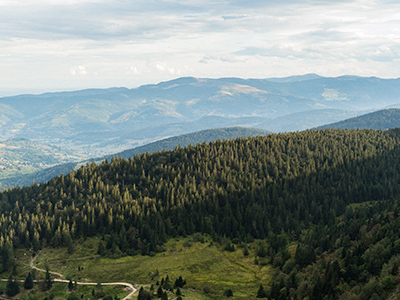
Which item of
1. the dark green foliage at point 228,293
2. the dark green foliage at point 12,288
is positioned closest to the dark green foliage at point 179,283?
the dark green foliage at point 228,293

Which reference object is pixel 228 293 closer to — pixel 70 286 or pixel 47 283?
pixel 70 286

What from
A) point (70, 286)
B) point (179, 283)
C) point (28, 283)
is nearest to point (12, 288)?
point (28, 283)

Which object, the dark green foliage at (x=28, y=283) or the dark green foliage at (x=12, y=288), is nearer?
the dark green foliage at (x=12, y=288)

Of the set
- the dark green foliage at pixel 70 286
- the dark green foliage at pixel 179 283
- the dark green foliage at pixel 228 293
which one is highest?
the dark green foliage at pixel 70 286

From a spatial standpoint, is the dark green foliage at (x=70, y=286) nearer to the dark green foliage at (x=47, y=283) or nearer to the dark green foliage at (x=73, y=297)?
the dark green foliage at (x=73, y=297)

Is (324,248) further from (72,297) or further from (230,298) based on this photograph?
(72,297)

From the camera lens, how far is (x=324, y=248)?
643 feet

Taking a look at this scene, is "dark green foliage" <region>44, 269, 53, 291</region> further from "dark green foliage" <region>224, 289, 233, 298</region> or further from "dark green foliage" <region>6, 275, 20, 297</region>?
"dark green foliage" <region>224, 289, 233, 298</region>

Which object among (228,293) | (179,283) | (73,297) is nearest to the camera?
(228,293)

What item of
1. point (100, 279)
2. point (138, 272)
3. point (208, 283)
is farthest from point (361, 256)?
point (100, 279)

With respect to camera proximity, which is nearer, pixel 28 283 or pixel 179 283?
pixel 179 283

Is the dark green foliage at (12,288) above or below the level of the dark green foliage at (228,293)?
above

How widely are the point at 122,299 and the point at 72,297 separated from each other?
2203cm

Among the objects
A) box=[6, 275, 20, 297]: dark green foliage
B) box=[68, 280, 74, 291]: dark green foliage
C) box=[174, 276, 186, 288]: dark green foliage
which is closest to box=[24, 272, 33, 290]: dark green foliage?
Answer: box=[6, 275, 20, 297]: dark green foliage
